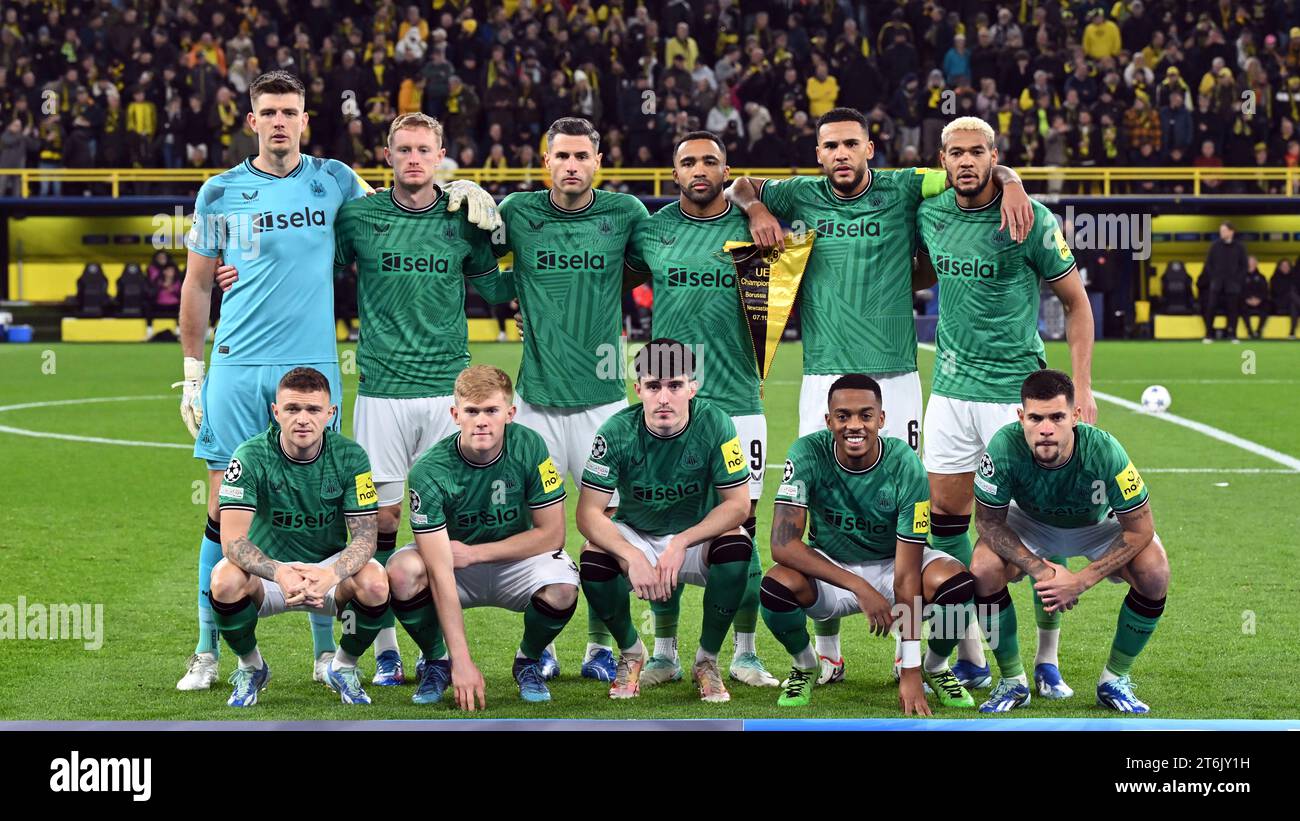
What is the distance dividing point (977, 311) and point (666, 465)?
141 cm

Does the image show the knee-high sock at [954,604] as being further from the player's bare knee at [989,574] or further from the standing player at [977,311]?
the standing player at [977,311]

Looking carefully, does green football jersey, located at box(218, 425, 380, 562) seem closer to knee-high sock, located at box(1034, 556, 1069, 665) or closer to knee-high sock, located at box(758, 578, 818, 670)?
knee-high sock, located at box(758, 578, 818, 670)

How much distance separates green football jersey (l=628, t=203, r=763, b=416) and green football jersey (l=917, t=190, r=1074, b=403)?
0.81m

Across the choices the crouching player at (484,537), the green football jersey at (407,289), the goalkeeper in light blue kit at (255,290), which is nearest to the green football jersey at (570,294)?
the green football jersey at (407,289)

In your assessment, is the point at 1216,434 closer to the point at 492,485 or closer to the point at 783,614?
the point at 783,614

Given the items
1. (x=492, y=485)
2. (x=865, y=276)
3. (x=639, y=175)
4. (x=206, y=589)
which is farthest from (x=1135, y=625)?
(x=639, y=175)

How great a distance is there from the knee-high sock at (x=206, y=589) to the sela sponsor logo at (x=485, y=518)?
995 millimetres

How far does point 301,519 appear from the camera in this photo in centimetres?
582

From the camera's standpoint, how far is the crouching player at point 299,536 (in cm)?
564

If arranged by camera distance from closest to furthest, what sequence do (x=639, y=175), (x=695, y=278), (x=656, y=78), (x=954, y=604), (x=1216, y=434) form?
(x=954, y=604)
(x=695, y=278)
(x=1216, y=434)
(x=639, y=175)
(x=656, y=78)

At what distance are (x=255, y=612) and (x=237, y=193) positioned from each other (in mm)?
1684

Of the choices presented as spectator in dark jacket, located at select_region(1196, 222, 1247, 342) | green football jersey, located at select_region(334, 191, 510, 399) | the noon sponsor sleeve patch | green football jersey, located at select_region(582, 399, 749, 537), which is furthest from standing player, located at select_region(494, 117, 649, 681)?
spectator in dark jacket, located at select_region(1196, 222, 1247, 342)
